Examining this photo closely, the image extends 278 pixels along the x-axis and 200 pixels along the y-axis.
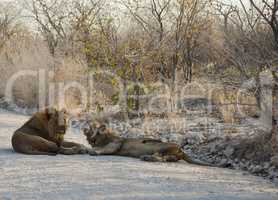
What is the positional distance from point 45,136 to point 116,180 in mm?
3020

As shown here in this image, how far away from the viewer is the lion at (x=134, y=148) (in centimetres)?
909

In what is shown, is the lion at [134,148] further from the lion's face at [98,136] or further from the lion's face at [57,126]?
the lion's face at [57,126]

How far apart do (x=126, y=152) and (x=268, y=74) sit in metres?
3.08

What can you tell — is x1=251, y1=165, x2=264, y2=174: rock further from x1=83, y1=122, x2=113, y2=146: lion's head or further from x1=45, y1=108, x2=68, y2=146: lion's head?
x1=45, y1=108, x2=68, y2=146: lion's head

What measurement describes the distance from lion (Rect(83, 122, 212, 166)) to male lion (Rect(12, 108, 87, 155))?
1.63 feet

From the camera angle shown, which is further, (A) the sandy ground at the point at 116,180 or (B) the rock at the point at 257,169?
(B) the rock at the point at 257,169

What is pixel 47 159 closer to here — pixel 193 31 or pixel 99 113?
pixel 99 113

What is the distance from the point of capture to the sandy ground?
633 cm

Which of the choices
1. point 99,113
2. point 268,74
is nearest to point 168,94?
point 99,113

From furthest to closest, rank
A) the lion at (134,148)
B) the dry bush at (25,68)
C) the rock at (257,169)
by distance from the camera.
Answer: the dry bush at (25,68) < the lion at (134,148) < the rock at (257,169)

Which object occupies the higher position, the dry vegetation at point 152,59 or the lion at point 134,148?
the dry vegetation at point 152,59

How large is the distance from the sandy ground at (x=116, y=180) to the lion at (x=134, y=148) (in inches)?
11.9

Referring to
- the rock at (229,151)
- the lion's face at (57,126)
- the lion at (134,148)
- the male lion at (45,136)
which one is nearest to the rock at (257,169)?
the lion at (134,148)

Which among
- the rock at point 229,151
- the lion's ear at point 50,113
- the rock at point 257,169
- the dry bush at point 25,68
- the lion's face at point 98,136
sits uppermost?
the dry bush at point 25,68
